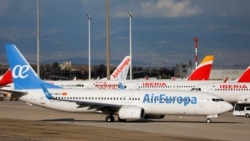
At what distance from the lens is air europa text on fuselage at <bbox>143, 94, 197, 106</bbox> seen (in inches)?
1940

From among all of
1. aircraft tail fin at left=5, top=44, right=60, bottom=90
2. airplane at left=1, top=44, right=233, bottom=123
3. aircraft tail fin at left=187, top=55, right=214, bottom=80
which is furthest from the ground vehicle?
aircraft tail fin at left=187, top=55, right=214, bottom=80

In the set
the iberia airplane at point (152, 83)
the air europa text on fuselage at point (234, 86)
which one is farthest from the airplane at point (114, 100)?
the air europa text on fuselage at point (234, 86)

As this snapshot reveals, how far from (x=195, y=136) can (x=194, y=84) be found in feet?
138

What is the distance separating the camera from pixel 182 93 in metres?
50.2

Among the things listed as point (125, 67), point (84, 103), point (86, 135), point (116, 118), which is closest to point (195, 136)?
point (86, 135)

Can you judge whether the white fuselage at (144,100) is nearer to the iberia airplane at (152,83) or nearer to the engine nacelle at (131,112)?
the engine nacelle at (131,112)

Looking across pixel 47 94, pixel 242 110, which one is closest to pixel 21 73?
pixel 47 94

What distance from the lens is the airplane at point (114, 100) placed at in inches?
1937

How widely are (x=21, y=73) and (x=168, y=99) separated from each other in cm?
1406

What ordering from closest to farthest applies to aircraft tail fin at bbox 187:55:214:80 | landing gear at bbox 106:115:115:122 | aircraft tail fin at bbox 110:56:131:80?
landing gear at bbox 106:115:115:122
aircraft tail fin at bbox 187:55:214:80
aircraft tail fin at bbox 110:56:131:80

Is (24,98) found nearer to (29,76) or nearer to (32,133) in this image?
(29,76)

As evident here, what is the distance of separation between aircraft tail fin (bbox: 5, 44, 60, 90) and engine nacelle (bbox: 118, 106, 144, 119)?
7.76 m

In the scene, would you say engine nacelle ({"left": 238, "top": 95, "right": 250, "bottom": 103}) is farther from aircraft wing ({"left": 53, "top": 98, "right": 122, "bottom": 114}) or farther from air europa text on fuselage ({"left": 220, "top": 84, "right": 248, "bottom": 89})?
aircraft wing ({"left": 53, "top": 98, "right": 122, "bottom": 114})

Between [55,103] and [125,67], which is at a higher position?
[125,67]
